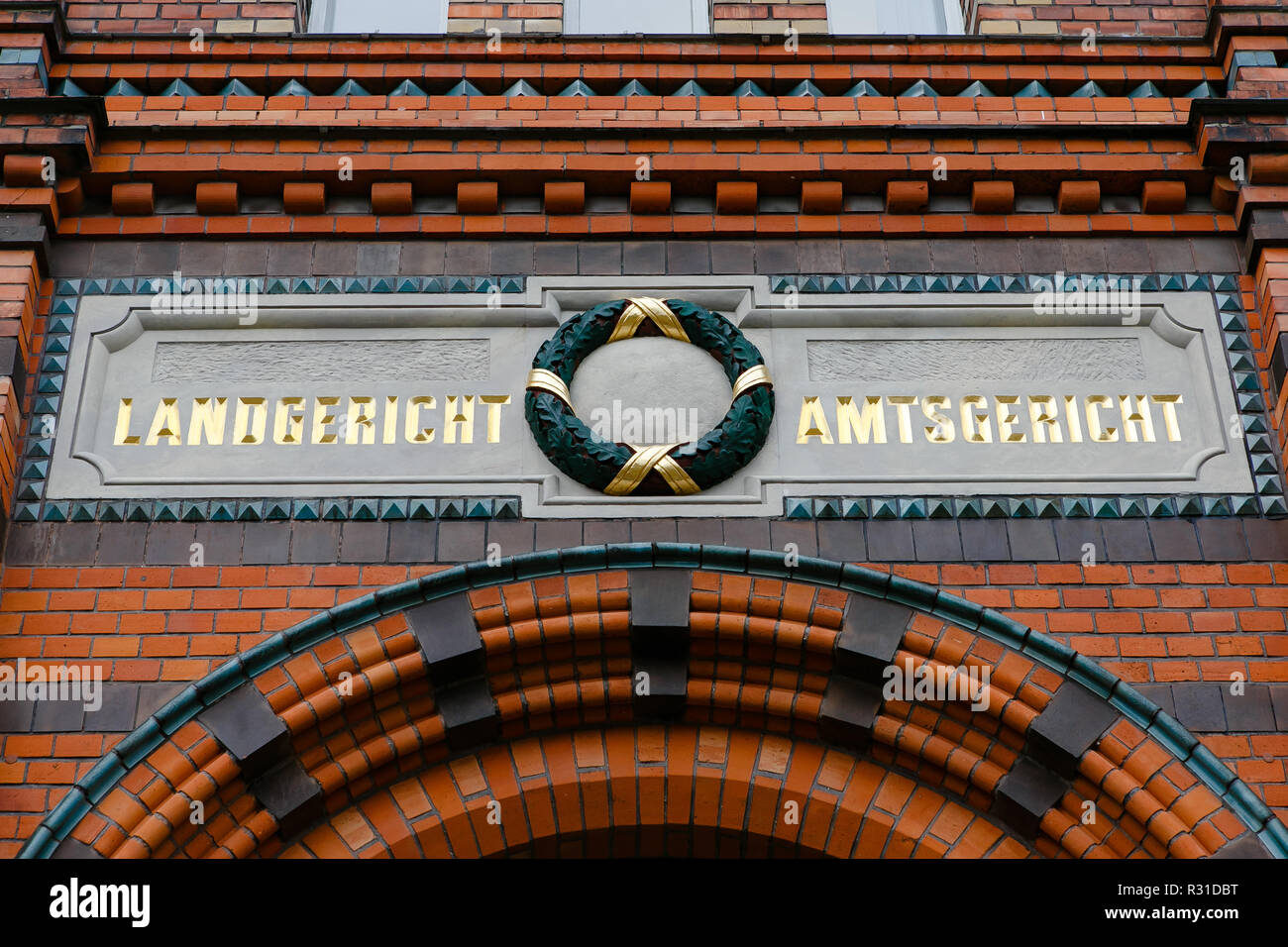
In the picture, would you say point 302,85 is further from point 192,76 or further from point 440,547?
point 440,547

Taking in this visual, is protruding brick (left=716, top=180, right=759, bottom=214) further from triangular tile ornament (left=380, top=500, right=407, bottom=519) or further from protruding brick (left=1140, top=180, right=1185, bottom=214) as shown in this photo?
triangular tile ornament (left=380, top=500, right=407, bottom=519)

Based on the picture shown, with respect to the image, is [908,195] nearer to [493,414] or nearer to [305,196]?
[493,414]

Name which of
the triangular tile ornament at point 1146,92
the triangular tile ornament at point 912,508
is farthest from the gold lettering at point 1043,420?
the triangular tile ornament at point 1146,92

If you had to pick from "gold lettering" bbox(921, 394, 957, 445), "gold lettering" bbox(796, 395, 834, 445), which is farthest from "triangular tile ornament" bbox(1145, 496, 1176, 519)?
"gold lettering" bbox(796, 395, 834, 445)

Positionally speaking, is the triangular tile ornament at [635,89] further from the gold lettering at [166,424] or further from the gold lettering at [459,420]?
the gold lettering at [166,424]

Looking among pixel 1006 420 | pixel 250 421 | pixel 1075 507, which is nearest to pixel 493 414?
pixel 250 421

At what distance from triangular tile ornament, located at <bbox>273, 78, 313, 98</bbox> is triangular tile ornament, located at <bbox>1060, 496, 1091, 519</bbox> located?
3.48m

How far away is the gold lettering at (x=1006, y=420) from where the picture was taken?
6621 millimetres

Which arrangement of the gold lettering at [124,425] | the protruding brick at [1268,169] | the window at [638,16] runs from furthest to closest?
the window at [638,16] → the protruding brick at [1268,169] → the gold lettering at [124,425]

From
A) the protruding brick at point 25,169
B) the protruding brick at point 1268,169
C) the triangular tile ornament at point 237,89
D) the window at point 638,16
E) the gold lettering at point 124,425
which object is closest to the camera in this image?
the gold lettering at point 124,425

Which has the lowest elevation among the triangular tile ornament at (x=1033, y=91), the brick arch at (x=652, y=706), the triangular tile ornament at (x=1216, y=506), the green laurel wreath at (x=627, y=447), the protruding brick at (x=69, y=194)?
the brick arch at (x=652, y=706)

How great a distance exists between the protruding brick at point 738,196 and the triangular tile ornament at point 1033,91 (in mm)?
1253
